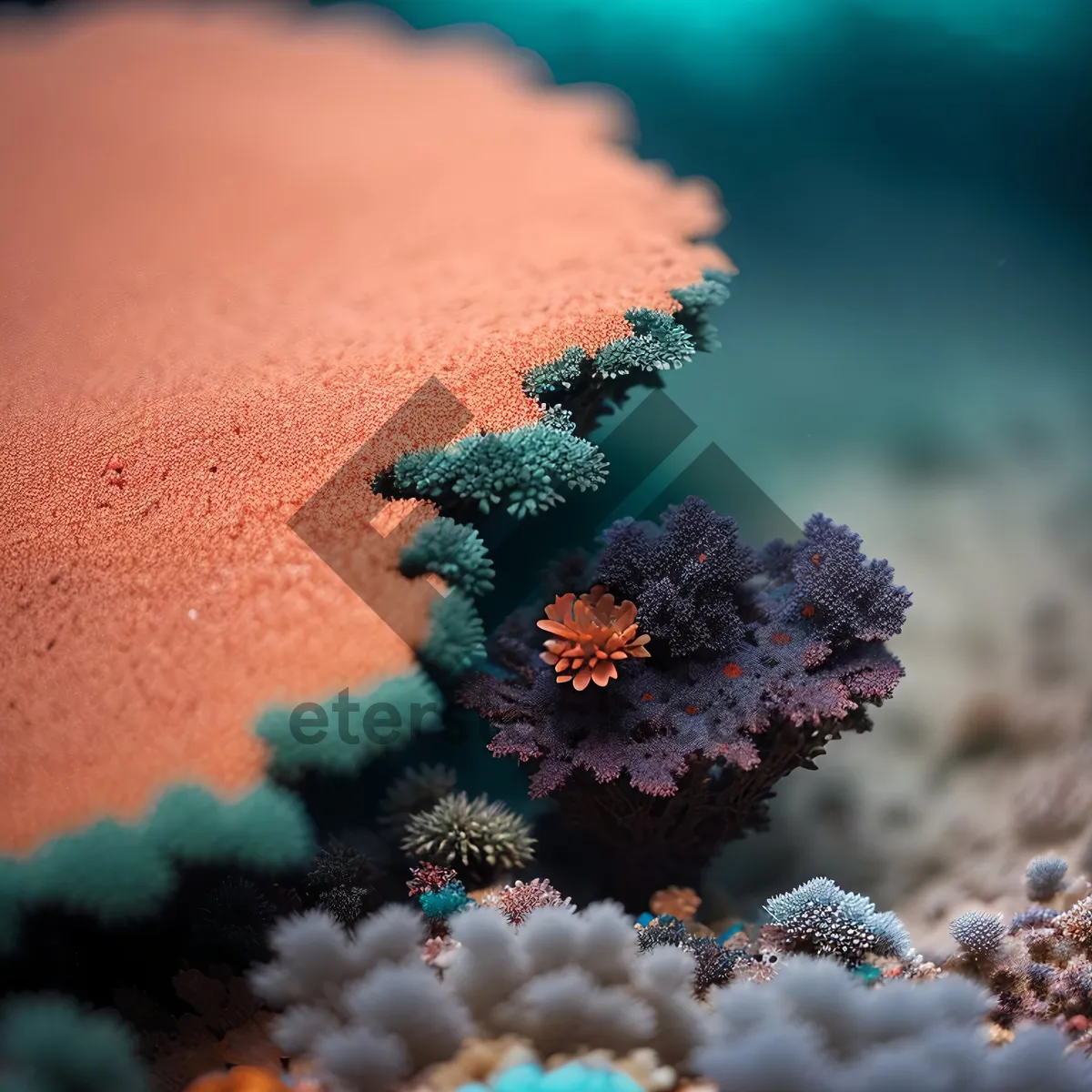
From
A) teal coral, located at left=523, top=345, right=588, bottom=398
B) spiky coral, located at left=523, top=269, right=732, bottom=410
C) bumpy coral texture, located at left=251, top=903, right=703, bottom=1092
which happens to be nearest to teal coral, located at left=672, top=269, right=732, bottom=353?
spiky coral, located at left=523, top=269, right=732, bottom=410

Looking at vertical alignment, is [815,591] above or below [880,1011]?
above

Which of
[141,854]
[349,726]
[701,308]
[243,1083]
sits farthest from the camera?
[701,308]

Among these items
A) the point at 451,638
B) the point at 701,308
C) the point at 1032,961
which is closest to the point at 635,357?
the point at 701,308

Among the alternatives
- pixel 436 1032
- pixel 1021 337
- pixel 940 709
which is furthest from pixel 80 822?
pixel 1021 337

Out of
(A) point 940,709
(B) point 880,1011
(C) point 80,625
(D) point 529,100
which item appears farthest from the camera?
(D) point 529,100

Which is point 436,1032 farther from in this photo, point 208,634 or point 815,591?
point 815,591

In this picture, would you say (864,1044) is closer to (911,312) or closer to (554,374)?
(554,374)

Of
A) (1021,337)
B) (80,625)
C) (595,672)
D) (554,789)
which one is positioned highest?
(1021,337)
